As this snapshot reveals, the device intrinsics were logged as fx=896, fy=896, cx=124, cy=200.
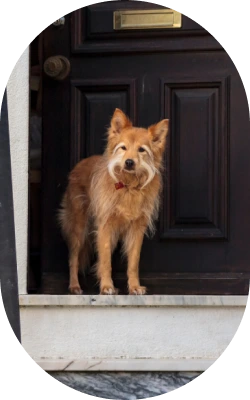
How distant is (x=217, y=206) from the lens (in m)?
4.95

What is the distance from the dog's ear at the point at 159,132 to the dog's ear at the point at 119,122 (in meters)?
0.12

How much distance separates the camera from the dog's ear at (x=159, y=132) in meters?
4.54

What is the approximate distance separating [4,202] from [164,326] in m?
0.99

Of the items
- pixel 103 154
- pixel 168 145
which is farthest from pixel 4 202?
pixel 168 145

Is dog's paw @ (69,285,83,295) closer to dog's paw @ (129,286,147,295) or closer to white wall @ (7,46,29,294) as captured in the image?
dog's paw @ (129,286,147,295)

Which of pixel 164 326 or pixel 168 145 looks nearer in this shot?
pixel 164 326

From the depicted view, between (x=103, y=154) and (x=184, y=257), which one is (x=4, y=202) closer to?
(x=103, y=154)

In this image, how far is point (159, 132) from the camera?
15.0 ft

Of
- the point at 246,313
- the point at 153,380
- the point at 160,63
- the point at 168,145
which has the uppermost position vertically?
the point at 160,63

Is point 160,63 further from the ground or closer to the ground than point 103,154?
further from the ground

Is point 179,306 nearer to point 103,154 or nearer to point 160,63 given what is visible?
point 103,154

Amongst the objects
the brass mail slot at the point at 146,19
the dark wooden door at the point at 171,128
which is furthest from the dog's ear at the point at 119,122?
the brass mail slot at the point at 146,19

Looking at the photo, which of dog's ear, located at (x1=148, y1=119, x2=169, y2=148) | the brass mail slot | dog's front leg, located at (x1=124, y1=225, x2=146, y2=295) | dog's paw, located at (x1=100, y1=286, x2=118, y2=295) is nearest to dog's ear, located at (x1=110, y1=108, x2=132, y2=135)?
dog's ear, located at (x1=148, y1=119, x2=169, y2=148)

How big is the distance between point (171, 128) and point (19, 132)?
959mm
